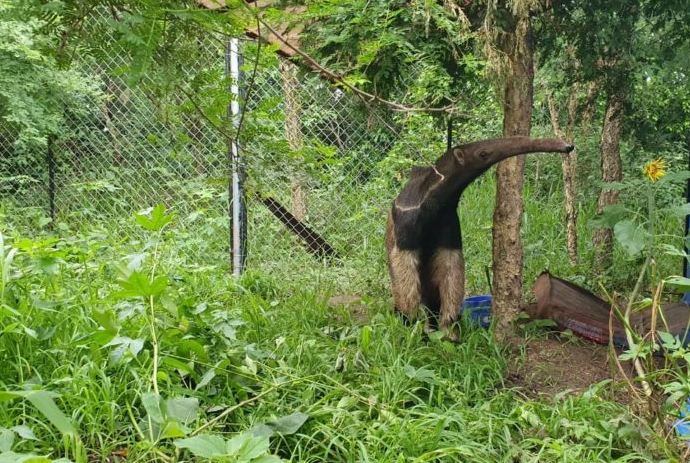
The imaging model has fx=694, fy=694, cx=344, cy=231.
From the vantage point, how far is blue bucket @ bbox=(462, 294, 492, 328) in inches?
165

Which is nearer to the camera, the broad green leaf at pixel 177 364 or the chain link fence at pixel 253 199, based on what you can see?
the broad green leaf at pixel 177 364

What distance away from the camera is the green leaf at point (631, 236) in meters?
3.14

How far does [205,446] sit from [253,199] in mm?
3464

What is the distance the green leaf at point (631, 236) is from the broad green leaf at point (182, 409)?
203 centimetres

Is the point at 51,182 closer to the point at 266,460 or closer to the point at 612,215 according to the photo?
the point at 612,215

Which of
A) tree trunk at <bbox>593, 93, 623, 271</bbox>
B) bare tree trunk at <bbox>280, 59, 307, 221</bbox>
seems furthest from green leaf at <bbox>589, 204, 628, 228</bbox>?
bare tree trunk at <bbox>280, 59, 307, 221</bbox>

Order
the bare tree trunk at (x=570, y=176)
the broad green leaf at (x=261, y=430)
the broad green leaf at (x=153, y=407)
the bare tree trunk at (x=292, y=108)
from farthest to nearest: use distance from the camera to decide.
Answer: the bare tree trunk at (x=570, y=176) → the bare tree trunk at (x=292, y=108) → the broad green leaf at (x=261, y=430) → the broad green leaf at (x=153, y=407)

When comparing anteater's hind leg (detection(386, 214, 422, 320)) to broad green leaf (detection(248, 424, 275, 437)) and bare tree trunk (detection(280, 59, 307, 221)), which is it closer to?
bare tree trunk (detection(280, 59, 307, 221))

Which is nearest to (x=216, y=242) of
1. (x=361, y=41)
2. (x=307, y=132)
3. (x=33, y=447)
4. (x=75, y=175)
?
(x=307, y=132)

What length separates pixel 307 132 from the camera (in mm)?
6258

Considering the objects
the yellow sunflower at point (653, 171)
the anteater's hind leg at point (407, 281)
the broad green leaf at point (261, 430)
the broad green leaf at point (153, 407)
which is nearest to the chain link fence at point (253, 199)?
the anteater's hind leg at point (407, 281)

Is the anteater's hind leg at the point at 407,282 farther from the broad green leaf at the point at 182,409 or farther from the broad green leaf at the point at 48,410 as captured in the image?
the broad green leaf at the point at 48,410

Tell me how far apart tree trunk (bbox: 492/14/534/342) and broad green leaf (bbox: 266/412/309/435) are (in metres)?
1.70

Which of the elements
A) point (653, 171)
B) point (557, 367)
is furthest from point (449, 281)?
point (653, 171)
